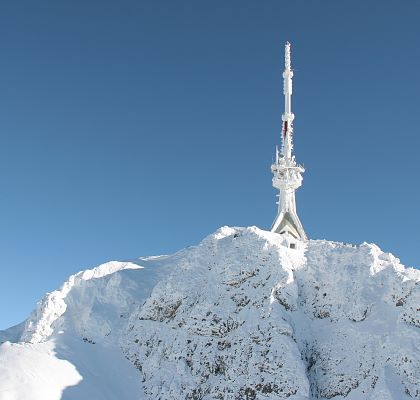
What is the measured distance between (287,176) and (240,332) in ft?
128

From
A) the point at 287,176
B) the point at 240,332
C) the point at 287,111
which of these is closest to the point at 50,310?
the point at 240,332

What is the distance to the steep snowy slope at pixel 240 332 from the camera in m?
50.2

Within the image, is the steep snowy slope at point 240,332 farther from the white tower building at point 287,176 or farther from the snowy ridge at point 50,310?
the white tower building at point 287,176

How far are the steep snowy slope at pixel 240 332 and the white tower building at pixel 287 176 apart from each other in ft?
52.5

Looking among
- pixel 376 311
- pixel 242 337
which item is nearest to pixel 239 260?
pixel 242 337

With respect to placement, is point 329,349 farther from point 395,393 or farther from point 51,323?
point 51,323

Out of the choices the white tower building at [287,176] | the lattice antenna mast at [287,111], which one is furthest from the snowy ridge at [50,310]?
the lattice antenna mast at [287,111]

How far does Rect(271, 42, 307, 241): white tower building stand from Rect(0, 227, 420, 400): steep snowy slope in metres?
16.0

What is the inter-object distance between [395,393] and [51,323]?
39.4 meters

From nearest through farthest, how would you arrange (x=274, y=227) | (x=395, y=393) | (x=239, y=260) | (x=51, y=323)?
(x=395, y=393) < (x=239, y=260) < (x=51, y=323) < (x=274, y=227)

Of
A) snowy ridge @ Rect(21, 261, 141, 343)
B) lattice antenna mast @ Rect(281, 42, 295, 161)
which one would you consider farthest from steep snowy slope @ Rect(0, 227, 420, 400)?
lattice antenna mast @ Rect(281, 42, 295, 161)

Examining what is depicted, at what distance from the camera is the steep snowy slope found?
5019cm

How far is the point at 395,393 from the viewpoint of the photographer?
46.0 m

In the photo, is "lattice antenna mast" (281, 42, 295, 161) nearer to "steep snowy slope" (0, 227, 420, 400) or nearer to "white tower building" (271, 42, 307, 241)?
"white tower building" (271, 42, 307, 241)
